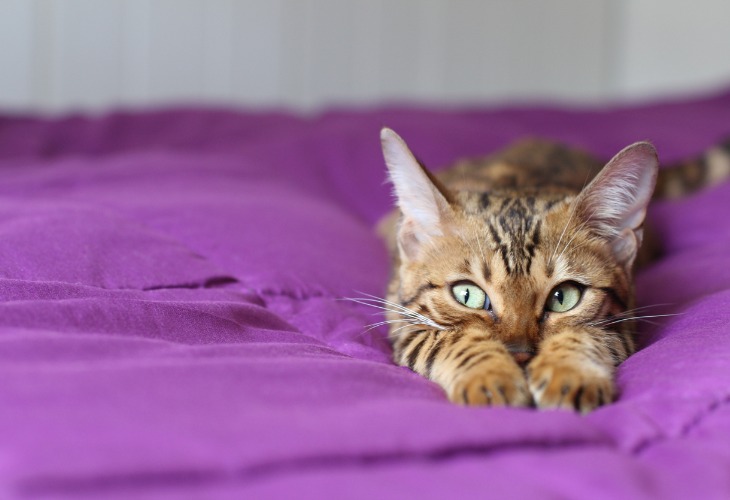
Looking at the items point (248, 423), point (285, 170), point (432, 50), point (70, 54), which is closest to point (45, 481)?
point (248, 423)

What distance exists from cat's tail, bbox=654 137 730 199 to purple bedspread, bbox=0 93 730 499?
0.59ft

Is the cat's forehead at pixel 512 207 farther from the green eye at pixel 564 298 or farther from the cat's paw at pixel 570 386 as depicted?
the cat's paw at pixel 570 386

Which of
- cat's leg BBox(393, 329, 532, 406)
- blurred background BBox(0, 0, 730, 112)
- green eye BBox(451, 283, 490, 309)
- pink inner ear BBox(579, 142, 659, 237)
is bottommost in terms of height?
cat's leg BBox(393, 329, 532, 406)

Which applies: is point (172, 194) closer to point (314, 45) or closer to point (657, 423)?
point (657, 423)

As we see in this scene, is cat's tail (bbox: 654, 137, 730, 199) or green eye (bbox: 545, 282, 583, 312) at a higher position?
cat's tail (bbox: 654, 137, 730, 199)

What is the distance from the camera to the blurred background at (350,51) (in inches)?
131

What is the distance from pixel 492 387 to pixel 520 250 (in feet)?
1.12

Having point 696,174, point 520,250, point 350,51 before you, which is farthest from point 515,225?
point 350,51

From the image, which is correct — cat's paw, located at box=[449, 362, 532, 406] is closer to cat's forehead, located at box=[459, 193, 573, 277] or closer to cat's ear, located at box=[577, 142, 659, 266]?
cat's forehead, located at box=[459, 193, 573, 277]

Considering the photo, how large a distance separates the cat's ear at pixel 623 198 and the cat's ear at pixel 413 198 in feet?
0.81

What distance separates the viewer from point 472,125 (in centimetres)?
269

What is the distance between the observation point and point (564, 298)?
4.29 feet

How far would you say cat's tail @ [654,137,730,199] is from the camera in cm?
224

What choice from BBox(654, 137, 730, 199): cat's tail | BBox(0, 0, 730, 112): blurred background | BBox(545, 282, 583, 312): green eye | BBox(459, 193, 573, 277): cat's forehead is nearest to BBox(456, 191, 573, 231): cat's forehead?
BBox(459, 193, 573, 277): cat's forehead
